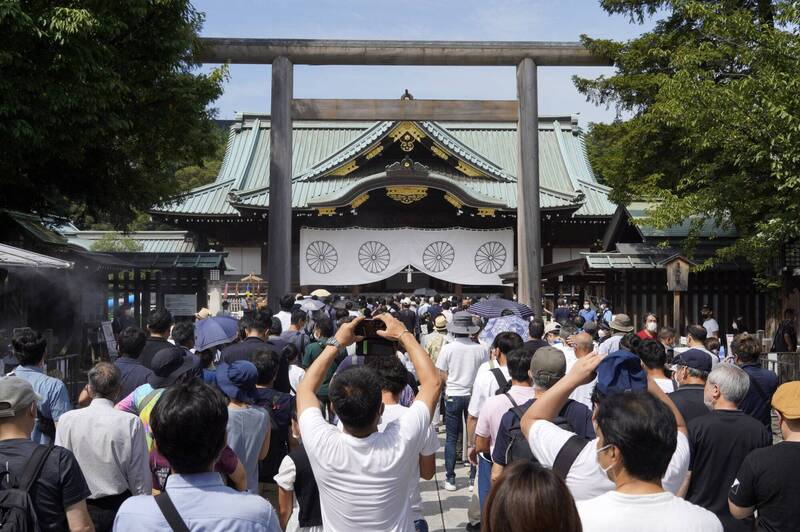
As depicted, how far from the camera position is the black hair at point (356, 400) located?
8.98 feet

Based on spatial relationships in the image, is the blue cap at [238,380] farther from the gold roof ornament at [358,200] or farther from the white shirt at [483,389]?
the gold roof ornament at [358,200]

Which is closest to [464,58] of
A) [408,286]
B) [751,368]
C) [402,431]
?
[751,368]

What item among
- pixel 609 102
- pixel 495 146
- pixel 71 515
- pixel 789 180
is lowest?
pixel 71 515

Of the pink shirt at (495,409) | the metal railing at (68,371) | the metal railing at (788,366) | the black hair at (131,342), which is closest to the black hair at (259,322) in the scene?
the black hair at (131,342)

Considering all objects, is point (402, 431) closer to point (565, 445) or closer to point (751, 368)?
point (565, 445)

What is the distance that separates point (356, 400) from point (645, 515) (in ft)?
3.44

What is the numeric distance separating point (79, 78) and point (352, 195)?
12.4m

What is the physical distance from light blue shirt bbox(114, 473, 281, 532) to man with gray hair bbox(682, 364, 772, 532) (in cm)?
223

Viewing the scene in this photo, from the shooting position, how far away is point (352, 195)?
20.8 meters

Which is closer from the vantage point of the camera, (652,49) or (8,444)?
(8,444)

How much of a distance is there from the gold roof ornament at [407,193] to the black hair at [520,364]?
17087 millimetres

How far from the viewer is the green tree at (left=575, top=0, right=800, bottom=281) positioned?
8570mm

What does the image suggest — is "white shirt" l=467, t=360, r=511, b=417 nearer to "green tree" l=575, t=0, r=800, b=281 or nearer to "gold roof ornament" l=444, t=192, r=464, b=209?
"green tree" l=575, t=0, r=800, b=281

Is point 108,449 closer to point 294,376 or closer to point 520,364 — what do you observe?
point 520,364
